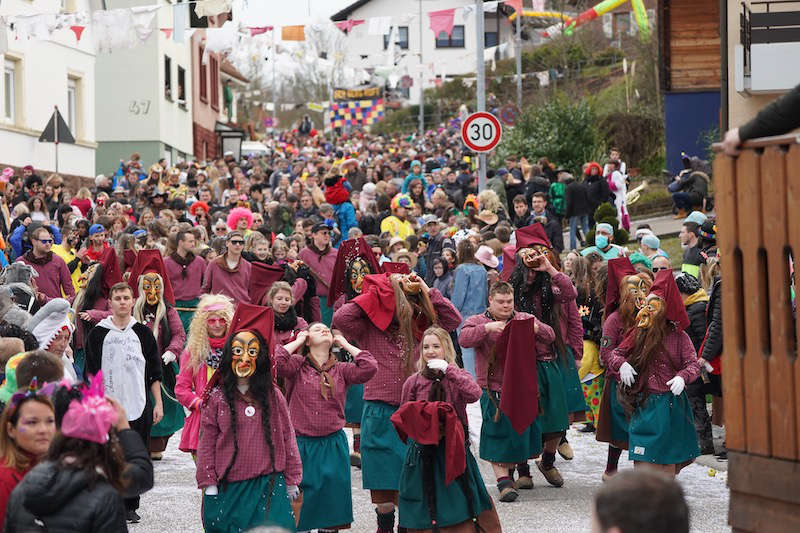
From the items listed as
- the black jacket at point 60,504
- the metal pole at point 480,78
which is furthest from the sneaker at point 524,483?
the metal pole at point 480,78

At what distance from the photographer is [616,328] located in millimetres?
10594

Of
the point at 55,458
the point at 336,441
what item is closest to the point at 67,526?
the point at 55,458

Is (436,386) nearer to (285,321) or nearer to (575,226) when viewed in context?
(285,321)

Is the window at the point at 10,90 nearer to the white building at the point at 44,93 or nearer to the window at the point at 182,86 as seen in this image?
the white building at the point at 44,93

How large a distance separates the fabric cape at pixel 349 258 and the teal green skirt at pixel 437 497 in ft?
10.4

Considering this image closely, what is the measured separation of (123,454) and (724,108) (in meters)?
18.5

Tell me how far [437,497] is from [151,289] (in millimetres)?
4039

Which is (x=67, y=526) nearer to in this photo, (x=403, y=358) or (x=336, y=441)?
(x=336, y=441)

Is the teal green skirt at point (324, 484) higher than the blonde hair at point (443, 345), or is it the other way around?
the blonde hair at point (443, 345)

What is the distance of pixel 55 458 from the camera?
500cm

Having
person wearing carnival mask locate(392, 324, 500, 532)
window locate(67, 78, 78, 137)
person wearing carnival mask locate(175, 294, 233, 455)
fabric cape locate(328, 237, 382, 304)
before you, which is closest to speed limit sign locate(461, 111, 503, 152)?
fabric cape locate(328, 237, 382, 304)

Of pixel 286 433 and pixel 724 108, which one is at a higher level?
pixel 724 108

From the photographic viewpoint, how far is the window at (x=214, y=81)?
5066 centimetres

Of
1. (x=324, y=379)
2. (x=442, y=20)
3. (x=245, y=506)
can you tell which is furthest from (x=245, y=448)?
(x=442, y=20)
